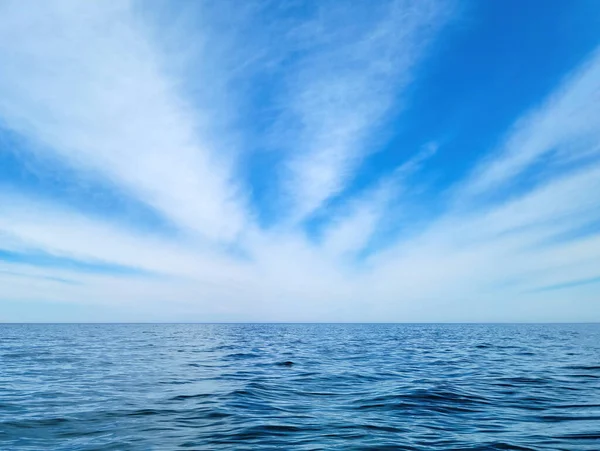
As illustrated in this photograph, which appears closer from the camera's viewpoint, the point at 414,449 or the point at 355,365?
the point at 414,449

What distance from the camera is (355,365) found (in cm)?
2730

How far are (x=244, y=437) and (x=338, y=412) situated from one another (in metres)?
3.84

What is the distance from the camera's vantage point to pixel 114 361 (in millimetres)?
29219

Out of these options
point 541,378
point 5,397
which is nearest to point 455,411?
point 541,378

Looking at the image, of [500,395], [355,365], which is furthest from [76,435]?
[355,365]

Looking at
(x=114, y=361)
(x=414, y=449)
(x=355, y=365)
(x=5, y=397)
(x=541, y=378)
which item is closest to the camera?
(x=414, y=449)

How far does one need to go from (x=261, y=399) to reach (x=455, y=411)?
23.2ft

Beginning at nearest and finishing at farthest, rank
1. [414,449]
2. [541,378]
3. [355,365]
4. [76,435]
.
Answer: [414,449]
[76,435]
[541,378]
[355,365]

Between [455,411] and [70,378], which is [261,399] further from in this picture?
[70,378]

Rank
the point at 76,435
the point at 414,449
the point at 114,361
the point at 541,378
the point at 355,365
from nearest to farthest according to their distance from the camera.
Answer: the point at 414,449 < the point at 76,435 < the point at 541,378 < the point at 355,365 < the point at 114,361

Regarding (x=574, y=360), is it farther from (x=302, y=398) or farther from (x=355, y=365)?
(x=302, y=398)

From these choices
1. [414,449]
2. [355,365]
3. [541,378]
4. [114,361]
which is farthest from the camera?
[114,361]

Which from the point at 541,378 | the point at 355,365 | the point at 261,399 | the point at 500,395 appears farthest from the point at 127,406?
the point at 541,378

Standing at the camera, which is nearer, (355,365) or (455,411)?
(455,411)
